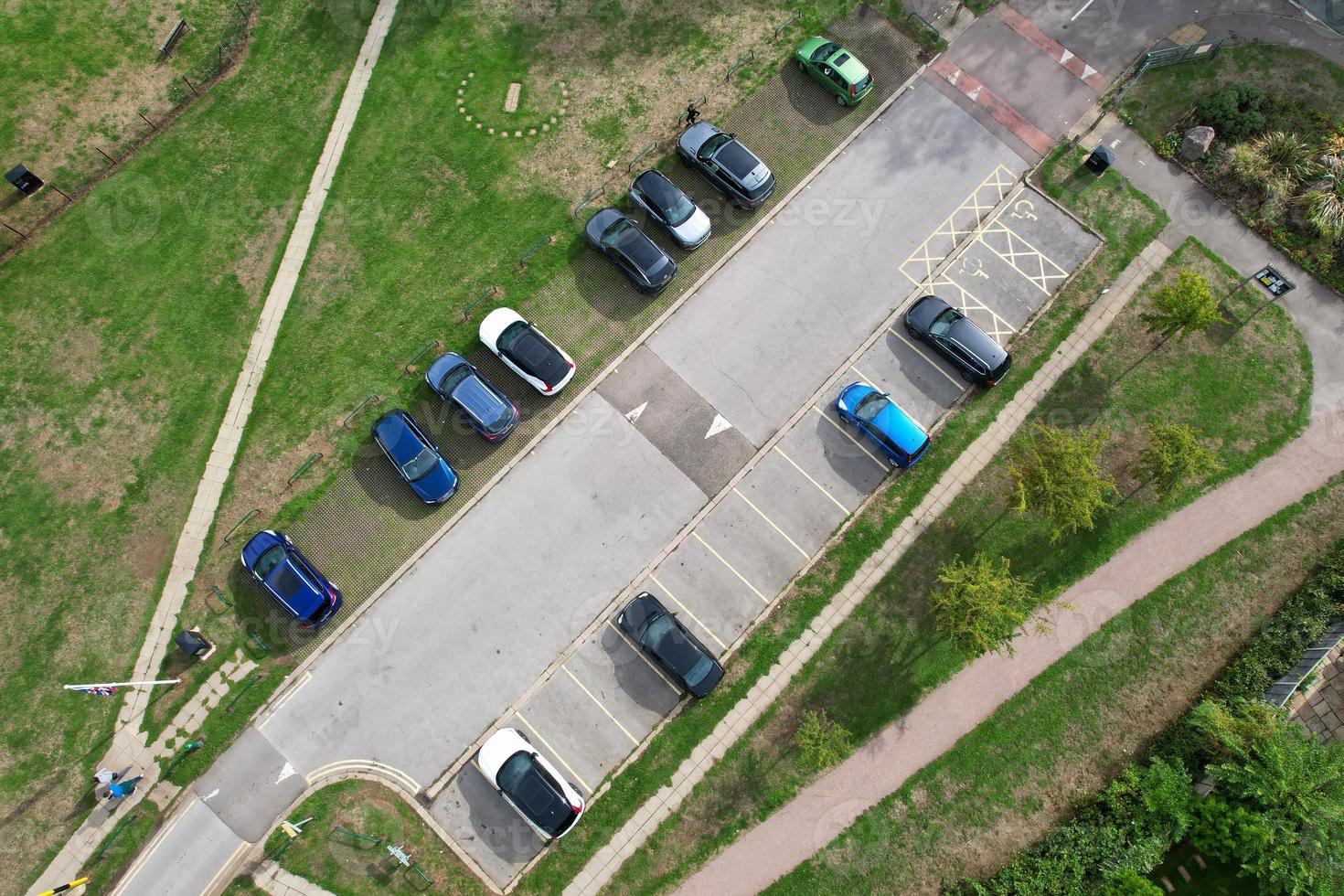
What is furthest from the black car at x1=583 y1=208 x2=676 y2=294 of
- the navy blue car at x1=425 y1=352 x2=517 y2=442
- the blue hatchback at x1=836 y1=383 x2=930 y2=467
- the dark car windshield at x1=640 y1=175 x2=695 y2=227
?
the blue hatchback at x1=836 y1=383 x2=930 y2=467

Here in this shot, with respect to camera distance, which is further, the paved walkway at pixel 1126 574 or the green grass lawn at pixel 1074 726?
the paved walkway at pixel 1126 574

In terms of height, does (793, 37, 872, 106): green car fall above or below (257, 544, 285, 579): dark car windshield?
above

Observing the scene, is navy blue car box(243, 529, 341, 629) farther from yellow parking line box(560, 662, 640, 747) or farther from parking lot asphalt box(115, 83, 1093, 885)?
yellow parking line box(560, 662, 640, 747)

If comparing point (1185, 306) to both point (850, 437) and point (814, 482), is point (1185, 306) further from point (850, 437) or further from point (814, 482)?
point (814, 482)

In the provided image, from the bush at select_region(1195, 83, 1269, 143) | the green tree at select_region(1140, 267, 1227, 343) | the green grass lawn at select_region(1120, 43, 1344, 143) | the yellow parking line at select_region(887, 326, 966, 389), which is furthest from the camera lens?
the green grass lawn at select_region(1120, 43, 1344, 143)

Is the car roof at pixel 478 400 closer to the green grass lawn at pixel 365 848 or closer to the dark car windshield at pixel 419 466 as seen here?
the dark car windshield at pixel 419 466

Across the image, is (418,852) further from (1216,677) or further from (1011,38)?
(1011,38)

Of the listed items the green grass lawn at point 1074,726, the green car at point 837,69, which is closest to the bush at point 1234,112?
the green car at point 837,69
